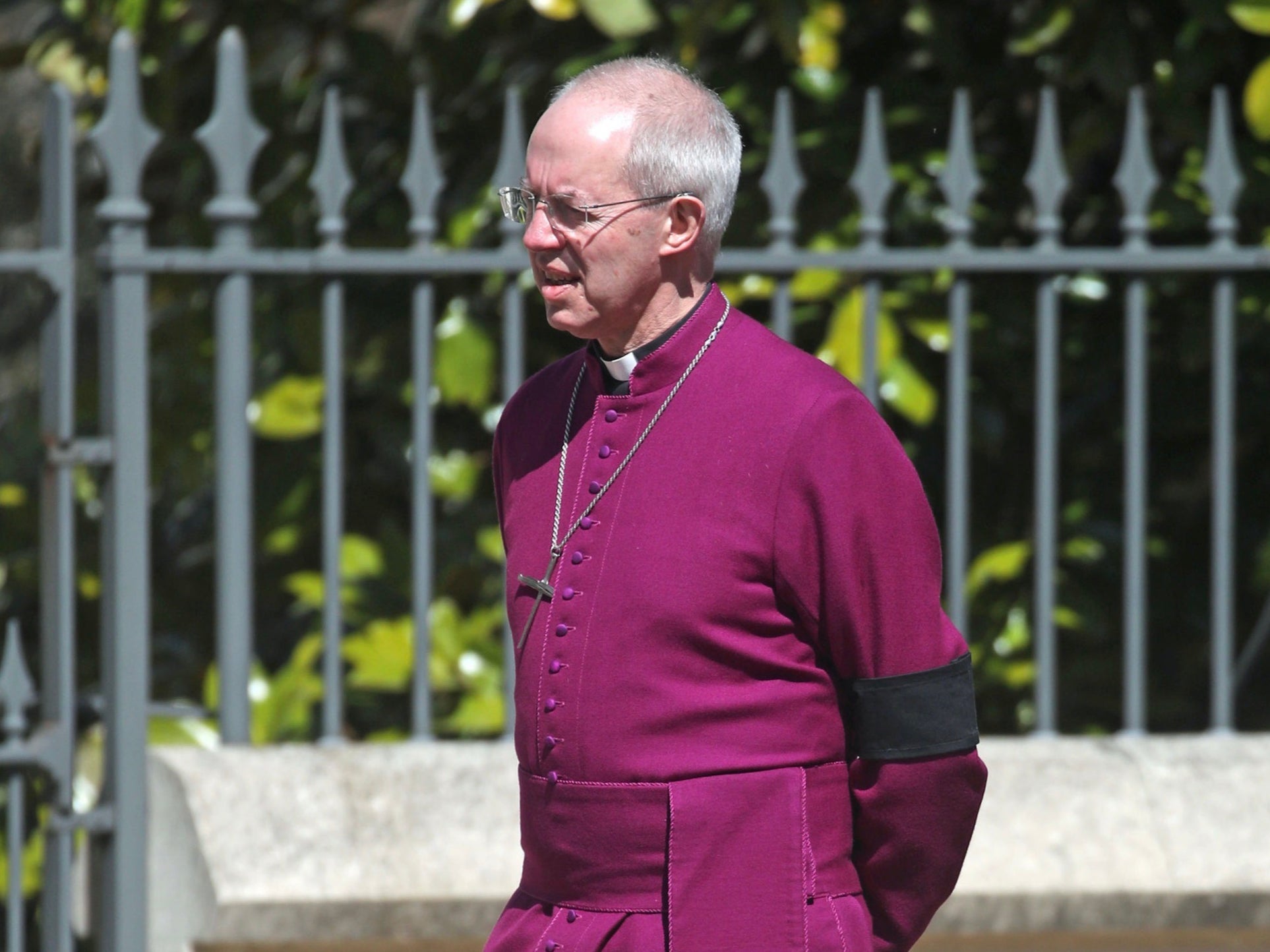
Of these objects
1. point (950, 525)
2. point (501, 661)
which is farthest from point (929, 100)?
point (501, 661)

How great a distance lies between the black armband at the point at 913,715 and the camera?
1797 millimetres

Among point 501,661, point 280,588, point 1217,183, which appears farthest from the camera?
point 280,588

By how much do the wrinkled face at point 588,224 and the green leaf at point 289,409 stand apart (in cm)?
194

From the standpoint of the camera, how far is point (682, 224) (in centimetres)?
184

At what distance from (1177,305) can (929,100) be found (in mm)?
689

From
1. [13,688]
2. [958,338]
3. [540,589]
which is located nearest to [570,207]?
[540,589]

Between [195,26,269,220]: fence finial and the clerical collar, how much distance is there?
1.51 m

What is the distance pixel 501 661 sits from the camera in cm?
364

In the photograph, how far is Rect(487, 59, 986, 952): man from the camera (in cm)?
178

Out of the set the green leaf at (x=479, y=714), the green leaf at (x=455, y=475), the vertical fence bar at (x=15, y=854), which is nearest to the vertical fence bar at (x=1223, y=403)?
the green leaf at (x=479, y=714)

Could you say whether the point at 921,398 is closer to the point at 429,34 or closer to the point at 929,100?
the point at 929,100

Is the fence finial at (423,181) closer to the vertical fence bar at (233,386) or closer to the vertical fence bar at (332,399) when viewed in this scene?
the vertical fence bar at (332,399)

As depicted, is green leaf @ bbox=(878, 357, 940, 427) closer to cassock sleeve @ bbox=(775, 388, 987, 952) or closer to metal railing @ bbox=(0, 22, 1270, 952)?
metal railing @ bbox=(0, 22, 1270, 952)

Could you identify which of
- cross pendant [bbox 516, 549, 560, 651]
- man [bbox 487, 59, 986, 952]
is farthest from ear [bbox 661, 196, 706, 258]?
cross pendant [bbox 516, 549, 560, 651]
